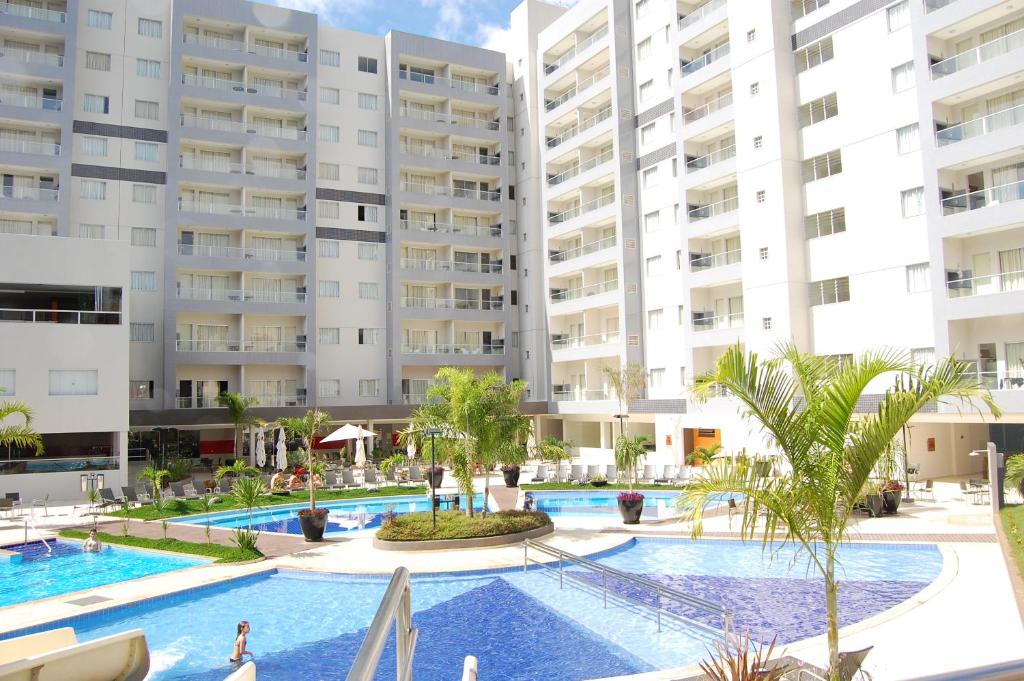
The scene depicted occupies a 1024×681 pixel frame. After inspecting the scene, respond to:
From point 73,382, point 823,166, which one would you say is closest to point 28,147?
point 73,382

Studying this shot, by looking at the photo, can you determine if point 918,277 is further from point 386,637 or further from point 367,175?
point 367,175

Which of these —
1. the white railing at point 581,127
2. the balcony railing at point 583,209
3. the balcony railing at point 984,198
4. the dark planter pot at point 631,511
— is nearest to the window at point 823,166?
the balcony railing at point 984,198

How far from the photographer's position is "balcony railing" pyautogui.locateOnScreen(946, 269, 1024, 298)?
27.0 meters

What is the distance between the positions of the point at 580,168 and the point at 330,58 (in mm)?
17499

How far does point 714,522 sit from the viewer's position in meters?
22.7

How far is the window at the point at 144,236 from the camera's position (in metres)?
43.9

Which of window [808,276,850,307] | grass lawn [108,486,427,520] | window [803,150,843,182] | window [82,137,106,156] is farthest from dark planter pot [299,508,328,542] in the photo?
window [82,137,106,156]

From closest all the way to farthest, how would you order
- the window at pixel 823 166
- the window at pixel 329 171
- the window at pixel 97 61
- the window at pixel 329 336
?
the window at pixel 823 166, the window at pixel 97 61, the window at pixel 329 336, the window at pixel 329 171

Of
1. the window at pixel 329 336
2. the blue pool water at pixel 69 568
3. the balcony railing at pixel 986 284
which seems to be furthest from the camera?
the window at pixel 329 336

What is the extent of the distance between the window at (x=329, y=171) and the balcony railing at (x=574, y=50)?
1526 cm

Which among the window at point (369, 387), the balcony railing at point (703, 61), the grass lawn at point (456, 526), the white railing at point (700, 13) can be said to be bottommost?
the grass lawn at point (456, 526)

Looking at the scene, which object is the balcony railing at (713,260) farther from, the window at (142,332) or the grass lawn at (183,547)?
the window at (142,332)

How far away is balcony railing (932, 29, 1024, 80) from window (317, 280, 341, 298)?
111 feet

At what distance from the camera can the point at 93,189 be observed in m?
43.2
